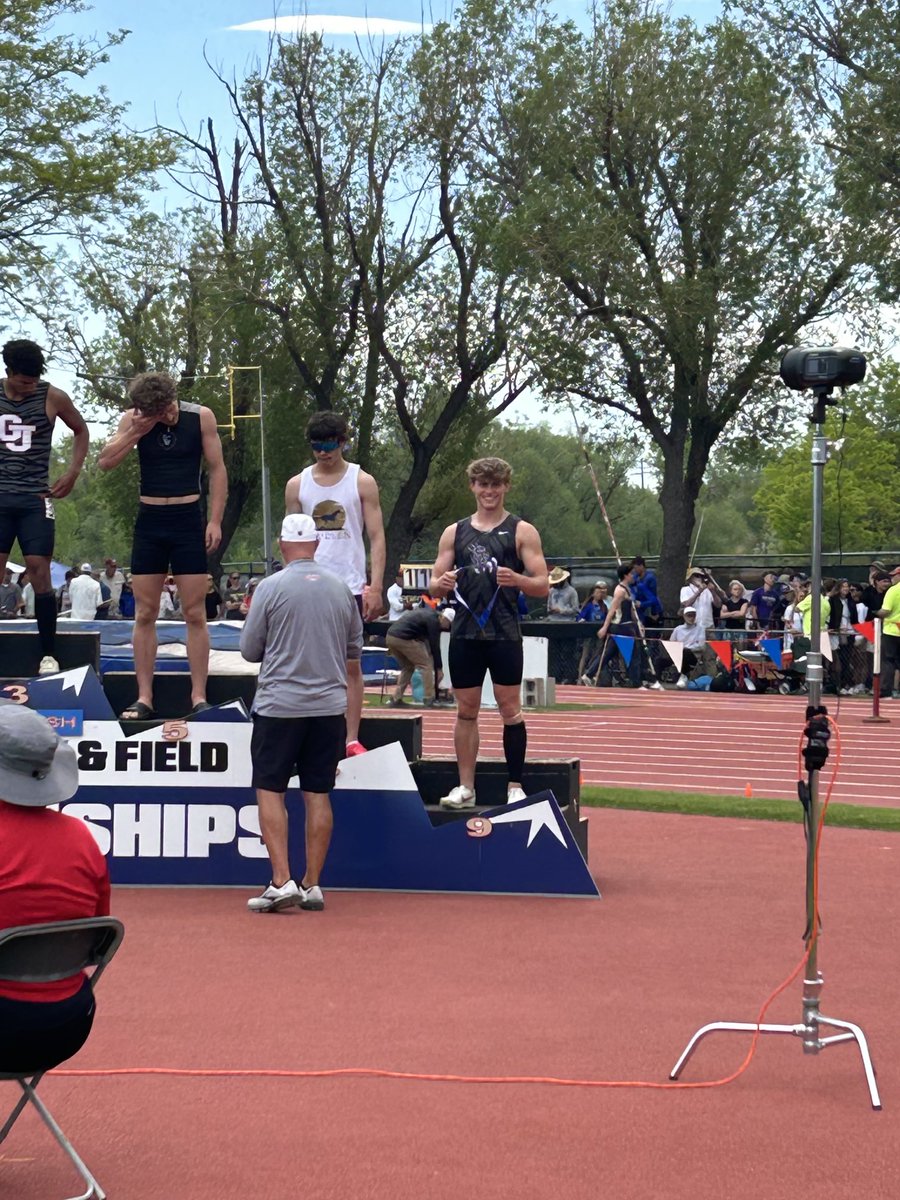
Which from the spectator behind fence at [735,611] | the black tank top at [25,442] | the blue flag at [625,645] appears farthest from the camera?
the spectator behind fence at [735,611]

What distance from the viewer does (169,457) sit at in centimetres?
954

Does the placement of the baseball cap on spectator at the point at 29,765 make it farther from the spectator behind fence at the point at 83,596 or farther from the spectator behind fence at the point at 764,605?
the spectator behind fence at the point at 83,596

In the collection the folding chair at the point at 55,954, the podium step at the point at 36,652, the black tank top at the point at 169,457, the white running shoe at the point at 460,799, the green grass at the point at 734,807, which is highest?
the black tank top at the point at 169,457

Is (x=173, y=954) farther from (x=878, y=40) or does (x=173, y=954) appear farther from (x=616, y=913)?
(x=878, y=40)

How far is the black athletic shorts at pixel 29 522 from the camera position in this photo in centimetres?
972

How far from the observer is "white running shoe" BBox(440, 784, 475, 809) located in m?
9.81

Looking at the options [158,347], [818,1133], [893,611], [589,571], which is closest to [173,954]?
[818,1133]

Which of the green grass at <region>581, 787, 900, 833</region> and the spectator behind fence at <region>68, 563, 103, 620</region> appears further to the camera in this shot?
the spectator behind fence at <region>68, 563, 103, 620</region>

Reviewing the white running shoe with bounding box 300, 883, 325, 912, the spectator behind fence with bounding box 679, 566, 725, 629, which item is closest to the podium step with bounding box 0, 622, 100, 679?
the white running shoe with bounding box 300, 883, 325, 912

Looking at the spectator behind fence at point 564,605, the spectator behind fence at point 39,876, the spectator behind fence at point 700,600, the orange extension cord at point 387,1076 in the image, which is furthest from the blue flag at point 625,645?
the spectator behind fence at point 39,876

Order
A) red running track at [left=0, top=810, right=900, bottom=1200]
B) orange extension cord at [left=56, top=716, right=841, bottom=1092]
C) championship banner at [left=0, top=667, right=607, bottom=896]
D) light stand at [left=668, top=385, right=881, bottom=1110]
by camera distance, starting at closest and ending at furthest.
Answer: red running track at [left=0, top=810, right=900, bottom=1200] < orange extension cord at [left=56, top=716, right=841, bottom=1092] < light stand at [left=668, top=385, right=881, bottom=1110] < championship banner at [left=0, top=667, right=607, bottom=896]

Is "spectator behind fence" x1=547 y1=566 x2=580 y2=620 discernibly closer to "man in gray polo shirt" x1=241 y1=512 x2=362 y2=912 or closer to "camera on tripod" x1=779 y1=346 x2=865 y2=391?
"man in gray polo shirt" x1=241 y1=512 x2=362 y2=912

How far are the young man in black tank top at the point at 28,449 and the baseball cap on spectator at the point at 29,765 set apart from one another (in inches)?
200

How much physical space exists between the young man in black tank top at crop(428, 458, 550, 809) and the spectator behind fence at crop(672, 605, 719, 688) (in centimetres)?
1672
